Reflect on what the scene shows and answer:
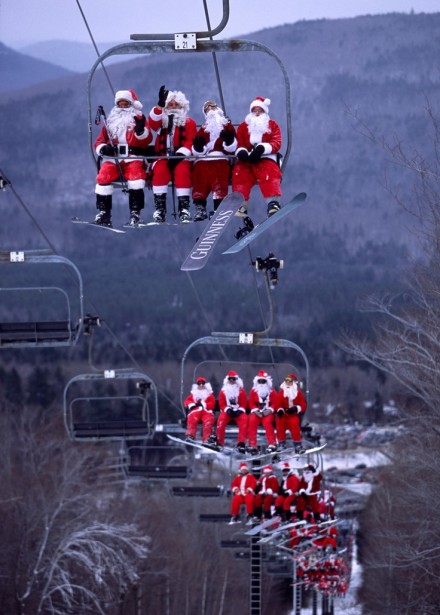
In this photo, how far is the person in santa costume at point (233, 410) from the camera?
19.5 meters

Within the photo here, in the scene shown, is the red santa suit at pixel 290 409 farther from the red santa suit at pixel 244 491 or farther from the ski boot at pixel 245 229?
the ski boot at pixel 245 229

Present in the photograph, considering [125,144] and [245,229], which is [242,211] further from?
[125,144]

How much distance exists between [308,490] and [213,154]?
10577 mm

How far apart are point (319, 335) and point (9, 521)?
286ft

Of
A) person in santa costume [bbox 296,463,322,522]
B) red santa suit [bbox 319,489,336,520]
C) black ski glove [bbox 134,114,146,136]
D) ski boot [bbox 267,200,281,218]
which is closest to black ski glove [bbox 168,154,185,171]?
black ski glove [bbox 134,114,146,136]

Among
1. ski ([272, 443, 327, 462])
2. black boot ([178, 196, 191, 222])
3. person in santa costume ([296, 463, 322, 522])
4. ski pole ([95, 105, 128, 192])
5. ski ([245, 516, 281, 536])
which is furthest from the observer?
person in santa costume ([296, 463, 322, 522])

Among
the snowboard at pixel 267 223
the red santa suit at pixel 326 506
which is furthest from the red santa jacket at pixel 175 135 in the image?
the red santa suit at pixel 326 506

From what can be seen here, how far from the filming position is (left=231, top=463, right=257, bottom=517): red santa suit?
925 inches

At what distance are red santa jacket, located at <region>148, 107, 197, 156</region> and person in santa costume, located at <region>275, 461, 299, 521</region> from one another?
9.82 meters

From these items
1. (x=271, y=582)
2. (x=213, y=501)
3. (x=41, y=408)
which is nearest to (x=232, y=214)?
(x=271, y=582)

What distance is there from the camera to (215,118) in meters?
14.7

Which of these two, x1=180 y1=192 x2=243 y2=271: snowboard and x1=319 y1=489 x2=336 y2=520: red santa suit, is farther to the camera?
x1=319 y1=489 x2=336 y2=520: red santa suit

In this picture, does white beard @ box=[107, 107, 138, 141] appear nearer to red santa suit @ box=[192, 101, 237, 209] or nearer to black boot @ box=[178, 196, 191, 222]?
red santa suit @ box=[192, 101, 237, 209]

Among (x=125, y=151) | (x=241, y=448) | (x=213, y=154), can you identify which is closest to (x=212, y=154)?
(x=213, y=154)
